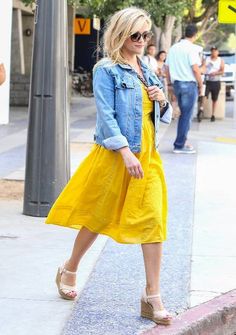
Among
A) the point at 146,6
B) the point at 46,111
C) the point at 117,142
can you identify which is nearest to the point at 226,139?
the point at 146,6

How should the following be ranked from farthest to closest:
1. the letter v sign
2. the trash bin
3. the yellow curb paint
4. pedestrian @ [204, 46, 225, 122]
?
1. the letter v sign
2. the trash bin
3. pedestrian @ [204, 46, 225, 122]
4. the yellow curb paint

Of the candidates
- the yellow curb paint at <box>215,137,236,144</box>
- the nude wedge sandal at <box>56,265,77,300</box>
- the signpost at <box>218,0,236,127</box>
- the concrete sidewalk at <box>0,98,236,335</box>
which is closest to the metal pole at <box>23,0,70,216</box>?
the concrete sidewalk at <box>0,98,236,335</box>

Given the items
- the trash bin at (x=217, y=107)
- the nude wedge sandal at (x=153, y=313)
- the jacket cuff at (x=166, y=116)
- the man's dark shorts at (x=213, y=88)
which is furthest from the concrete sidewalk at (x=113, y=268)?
the trash bin at (x=217, y=107)

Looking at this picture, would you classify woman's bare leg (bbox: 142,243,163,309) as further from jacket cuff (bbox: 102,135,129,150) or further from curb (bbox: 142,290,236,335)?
jacket cuff (bbox: 102,135,129,150)

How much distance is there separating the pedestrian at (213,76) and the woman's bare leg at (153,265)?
15.0 m

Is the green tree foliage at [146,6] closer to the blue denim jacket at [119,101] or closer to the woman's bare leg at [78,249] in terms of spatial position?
the woman's bare leg at [78,249]

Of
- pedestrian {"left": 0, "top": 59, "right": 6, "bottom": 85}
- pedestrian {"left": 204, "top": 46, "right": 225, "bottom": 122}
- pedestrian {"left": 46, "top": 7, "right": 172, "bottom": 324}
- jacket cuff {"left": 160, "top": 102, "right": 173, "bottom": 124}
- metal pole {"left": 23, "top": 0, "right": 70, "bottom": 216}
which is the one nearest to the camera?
pedestrian {"left": 46, "top": 7, "right": 172, "bottom": 324}

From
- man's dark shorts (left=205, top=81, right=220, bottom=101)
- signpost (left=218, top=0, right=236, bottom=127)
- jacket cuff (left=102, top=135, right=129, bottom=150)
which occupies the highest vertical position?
signpost (left=218, top=0, right=236, bottom=127)

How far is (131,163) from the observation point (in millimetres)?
4426

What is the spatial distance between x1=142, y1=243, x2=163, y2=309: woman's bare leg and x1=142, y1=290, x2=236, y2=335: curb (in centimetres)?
→ 17

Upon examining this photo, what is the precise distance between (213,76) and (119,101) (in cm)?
1510

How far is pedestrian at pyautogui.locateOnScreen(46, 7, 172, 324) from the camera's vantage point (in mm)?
4535

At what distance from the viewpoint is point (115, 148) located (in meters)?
4.48

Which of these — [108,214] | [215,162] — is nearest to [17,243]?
[108,214]
